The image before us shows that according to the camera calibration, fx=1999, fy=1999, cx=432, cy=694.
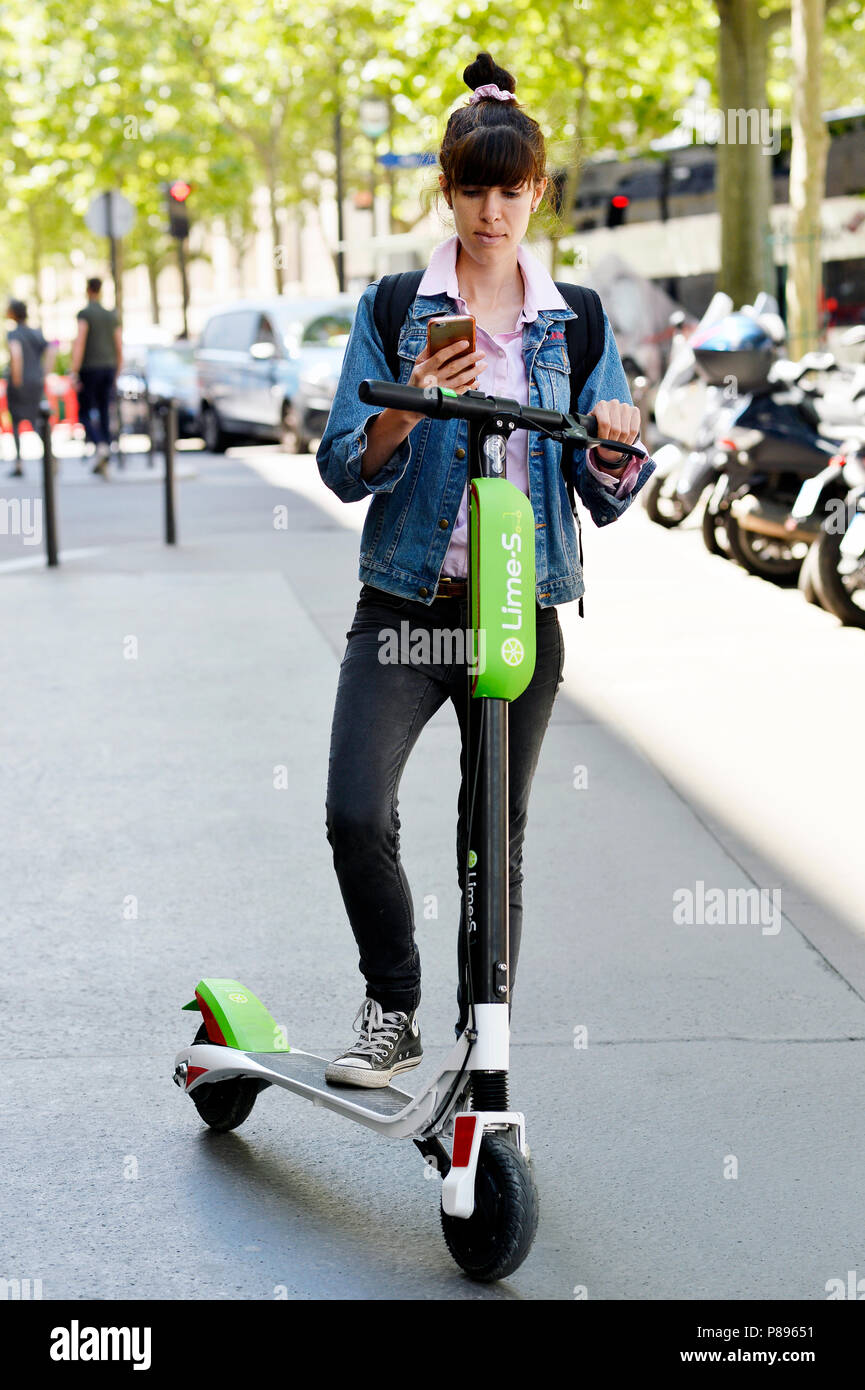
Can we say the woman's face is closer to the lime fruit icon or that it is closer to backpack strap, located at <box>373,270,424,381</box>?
backpack strap, located at <box>373,270,424,381</box>

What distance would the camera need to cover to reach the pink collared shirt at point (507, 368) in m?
3.37

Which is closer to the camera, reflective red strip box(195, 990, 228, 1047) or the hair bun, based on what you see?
the hair bun

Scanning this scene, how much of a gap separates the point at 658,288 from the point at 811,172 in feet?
21.8

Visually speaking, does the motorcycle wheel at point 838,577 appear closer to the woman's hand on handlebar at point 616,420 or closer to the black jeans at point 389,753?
the black jeans at point 389,753

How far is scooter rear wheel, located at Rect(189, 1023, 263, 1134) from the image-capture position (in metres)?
3.77

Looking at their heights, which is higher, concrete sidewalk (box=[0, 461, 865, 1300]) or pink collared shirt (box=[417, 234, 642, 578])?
pink collared shirt (box=[417, 234, 642, 578])

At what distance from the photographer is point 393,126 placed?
38.8m

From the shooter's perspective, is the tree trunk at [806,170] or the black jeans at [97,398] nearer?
the tree trunk at [806,170]

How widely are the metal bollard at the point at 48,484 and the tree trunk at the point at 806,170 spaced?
699cm

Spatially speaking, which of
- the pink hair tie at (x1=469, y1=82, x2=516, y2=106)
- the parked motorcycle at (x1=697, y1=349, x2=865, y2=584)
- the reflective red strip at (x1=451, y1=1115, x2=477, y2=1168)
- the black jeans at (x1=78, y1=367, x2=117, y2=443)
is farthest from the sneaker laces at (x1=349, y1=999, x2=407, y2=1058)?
the black jeans at (x1=78, y1=367, x2=117, y2=443)

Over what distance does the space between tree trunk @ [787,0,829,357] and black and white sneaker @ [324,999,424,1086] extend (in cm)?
1415

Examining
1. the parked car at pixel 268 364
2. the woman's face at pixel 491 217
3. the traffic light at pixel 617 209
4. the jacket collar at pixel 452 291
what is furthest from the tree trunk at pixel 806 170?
the woman's face at pixel 491 217

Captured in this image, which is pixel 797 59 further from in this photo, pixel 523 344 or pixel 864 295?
pixel 523 344
